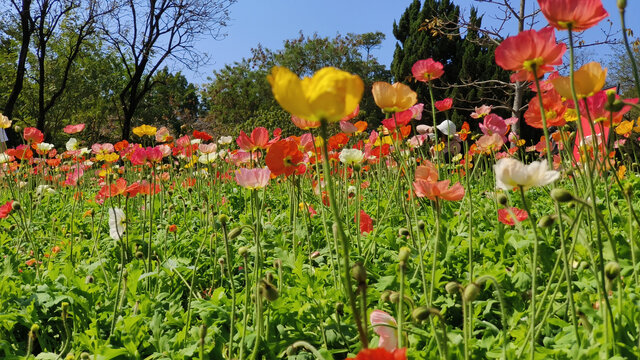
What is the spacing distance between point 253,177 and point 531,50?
814mm

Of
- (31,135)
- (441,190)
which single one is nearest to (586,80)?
(441,190)

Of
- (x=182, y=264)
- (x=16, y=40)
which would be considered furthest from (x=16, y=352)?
(x=16, y=40)

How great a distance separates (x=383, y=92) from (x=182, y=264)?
1.05 m

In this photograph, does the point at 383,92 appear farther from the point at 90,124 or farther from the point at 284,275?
the point at 90,124

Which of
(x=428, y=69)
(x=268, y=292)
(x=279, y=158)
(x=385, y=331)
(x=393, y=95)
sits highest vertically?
(x=428, y=69)

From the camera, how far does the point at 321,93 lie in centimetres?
48

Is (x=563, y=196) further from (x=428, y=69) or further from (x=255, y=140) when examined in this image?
(x=255, y=140)

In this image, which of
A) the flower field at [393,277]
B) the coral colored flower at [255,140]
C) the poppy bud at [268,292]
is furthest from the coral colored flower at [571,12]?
the coral colored flower at [255,140]

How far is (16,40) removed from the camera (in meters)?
17.0

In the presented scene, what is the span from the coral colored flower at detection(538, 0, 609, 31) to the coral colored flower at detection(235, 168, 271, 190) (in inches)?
31.8

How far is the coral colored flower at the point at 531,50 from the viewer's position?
0.84 meters

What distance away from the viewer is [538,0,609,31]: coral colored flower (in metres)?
0.82

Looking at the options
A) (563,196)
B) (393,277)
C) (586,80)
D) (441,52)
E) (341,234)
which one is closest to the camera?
(341,234)

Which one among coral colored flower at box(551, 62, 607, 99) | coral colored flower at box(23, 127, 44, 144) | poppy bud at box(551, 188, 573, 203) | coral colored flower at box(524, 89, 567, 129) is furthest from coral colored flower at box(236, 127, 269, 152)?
coral colored flower at box(23, 127, 44, 144)
